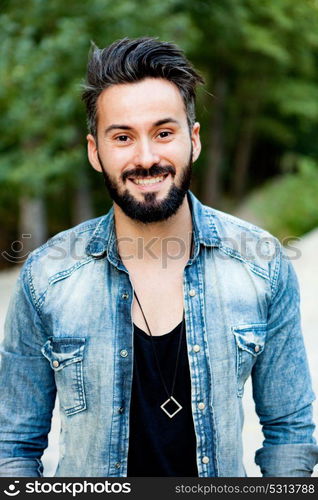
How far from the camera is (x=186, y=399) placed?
2.03m

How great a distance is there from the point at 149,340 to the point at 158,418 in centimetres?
25

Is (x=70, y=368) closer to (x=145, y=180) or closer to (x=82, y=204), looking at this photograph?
(x=145, y=180)

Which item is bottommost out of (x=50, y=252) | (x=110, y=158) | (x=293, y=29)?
(x=50, y=252)

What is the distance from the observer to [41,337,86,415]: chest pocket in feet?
6.55

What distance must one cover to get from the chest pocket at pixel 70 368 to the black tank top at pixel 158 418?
0.57ft

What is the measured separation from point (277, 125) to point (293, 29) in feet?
14.1

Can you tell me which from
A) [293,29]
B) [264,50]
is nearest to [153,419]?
[264,50]

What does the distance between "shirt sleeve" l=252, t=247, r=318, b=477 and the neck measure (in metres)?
0.36

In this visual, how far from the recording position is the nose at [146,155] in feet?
6.57

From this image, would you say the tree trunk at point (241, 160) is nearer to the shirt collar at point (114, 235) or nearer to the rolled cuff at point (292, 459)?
the shirt collar at point (114, 235)

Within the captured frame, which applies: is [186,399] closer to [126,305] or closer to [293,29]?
[126,305]

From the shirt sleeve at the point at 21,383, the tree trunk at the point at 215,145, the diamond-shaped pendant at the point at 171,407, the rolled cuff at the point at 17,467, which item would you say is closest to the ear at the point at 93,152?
the shirt sleeve at the point at 21,383

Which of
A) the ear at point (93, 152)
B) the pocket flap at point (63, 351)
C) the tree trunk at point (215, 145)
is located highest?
the tree trunk at point (215, 145)

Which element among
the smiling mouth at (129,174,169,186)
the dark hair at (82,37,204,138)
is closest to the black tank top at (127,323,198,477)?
the smiling mouth at (129,174,169,186)
